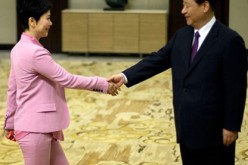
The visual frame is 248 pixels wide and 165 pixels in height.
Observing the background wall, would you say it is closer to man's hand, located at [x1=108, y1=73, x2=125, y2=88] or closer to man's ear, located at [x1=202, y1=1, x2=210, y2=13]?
man's hand, located at [x1=108, y1=73, x2=125, y2=88]

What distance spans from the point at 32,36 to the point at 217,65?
1.15 m

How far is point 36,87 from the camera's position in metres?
3.21

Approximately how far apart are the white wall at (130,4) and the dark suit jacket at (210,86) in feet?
29.1

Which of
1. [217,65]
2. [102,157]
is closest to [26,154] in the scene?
[217,65]

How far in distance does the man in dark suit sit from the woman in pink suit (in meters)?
0.73

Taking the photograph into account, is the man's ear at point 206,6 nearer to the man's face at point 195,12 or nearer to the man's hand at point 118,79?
the man's face at point 195,12

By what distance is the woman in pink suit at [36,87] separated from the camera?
10.4 ft

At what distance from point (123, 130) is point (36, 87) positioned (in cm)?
310

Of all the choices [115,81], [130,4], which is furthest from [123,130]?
[130,4]

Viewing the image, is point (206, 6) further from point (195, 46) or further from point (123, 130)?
point (123, 130)

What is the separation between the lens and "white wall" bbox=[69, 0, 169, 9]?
1199cm

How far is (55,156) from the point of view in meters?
3.45

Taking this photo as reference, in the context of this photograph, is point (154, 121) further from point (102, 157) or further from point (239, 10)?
point (239, 10)

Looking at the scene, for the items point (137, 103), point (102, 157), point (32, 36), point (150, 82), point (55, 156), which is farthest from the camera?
point (150, 82)
